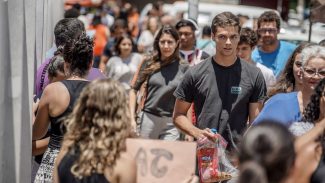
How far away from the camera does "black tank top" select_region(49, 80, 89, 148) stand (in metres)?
5.92

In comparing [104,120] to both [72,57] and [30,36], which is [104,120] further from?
[30,36]

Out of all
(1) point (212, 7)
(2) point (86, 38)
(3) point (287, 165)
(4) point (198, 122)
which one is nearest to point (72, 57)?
(2) point (86, 38)

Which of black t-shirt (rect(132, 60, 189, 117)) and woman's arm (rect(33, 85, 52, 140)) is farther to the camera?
black t-shirt (rect(132, 60, 189, 117))

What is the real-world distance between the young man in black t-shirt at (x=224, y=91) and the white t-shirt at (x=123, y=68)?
4939mm

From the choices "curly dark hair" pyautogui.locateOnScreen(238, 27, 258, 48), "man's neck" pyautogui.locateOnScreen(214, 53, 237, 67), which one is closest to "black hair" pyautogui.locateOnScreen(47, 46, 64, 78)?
"man's neck" pyautogui.locateOnScreen(214, 53, 237, 67)

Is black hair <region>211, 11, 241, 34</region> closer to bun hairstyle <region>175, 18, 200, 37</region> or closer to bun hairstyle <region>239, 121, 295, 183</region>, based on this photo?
bun hairstyle <region>175, 18, 200, 37</region>

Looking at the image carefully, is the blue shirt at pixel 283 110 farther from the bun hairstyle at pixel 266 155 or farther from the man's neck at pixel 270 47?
the man's neck at pixel 270 47

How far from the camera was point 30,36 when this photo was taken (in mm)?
6473

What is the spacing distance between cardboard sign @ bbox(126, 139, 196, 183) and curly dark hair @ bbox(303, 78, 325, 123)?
97cm

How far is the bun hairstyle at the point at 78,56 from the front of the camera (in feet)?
20.1

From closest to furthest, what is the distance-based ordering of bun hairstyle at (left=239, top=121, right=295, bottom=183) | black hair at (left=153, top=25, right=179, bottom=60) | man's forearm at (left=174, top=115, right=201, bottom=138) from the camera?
bun hairstyle at (left=239, top=121, right=295, bottom=183)
man's forearm at (left=174, top=115, right=201, bottom=138)
black hair at (left=153, top=25, right=179, bottom=60)

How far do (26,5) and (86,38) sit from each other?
0.53 meters

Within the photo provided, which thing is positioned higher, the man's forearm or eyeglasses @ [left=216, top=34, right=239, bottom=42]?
eyeglasses @ [left=216, top=34, right=239, bottom=42]

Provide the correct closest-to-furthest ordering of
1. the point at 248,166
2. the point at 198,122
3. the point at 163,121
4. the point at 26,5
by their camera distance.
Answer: the point at 248,166
the point at 26,5
the point at 198,122
the point at 163,121
